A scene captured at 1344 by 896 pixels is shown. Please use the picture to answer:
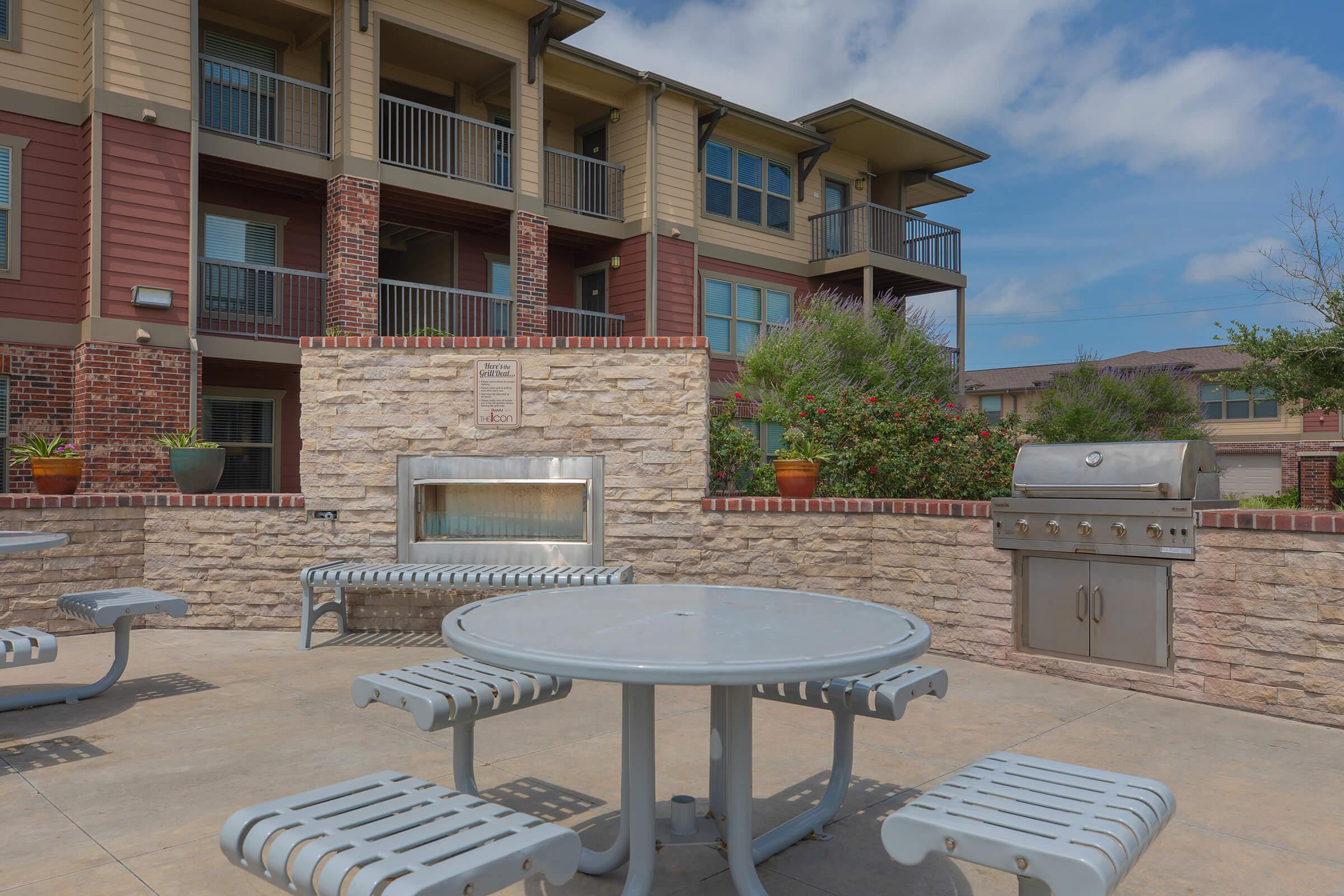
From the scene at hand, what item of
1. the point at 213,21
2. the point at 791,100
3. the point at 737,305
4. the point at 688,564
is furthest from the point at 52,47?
the point at 791,100

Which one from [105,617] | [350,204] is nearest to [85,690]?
[105,617]

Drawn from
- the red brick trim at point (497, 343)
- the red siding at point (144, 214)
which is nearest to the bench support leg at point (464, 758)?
the red brick trim at point (497, 343)

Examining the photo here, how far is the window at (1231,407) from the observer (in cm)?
3112

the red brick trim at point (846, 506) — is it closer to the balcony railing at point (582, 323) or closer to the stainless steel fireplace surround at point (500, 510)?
the stainless steel fireplace surround at point (500, 510)

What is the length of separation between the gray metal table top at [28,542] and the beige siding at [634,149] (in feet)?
39.7

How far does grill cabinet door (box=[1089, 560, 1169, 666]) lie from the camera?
5338 mm

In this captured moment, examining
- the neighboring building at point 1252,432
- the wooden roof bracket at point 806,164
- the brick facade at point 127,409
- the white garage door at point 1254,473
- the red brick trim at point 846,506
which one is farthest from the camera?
the white garage door at point 1254,473

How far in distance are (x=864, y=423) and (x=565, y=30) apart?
9.63 metres

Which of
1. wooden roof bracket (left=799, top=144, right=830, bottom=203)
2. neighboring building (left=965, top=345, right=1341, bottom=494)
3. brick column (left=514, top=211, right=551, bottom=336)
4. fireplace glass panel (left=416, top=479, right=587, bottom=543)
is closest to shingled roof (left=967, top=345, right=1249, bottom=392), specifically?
neighboring building (left=965, top=345, right=1341, bottom=494)

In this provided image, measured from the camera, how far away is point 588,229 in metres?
15.3

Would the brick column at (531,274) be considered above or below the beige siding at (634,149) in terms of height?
below

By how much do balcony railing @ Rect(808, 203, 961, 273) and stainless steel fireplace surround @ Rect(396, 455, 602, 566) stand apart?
12.8 meters

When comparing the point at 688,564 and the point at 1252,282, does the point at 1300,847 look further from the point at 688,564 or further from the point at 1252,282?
the point at 1252,282

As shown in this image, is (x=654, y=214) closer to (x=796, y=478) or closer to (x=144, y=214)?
(x=144, y=214)
